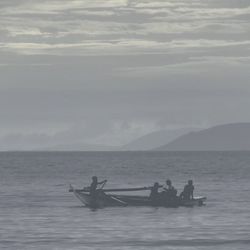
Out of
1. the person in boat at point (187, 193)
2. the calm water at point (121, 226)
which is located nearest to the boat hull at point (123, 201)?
the person in boat at point (187, 193)

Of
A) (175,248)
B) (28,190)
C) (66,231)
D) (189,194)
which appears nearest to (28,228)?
(66,231)

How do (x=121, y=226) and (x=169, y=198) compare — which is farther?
(x=169, y=198)

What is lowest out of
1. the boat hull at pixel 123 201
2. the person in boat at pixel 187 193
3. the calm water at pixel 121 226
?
the calm water at pixel 121 226

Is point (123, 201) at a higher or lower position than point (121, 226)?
higher

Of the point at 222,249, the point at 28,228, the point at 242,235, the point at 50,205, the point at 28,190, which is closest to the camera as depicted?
the point at 222,249

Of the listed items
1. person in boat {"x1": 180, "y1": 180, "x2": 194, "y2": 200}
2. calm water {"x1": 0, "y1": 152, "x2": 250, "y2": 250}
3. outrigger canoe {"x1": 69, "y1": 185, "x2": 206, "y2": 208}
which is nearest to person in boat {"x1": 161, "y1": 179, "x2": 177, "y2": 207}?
outrigger canoe {"x1": 69, "y1": 185, "x2": 206, "y2": 208}

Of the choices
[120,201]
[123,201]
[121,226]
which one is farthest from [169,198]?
[121,226]

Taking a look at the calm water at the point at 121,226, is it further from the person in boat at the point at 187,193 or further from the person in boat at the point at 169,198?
the person in boat at the point at 187,193

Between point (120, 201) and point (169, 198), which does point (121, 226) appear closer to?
point (169, 198)

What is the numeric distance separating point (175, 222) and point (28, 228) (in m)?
10.1

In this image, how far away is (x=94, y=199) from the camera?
71.6 meters

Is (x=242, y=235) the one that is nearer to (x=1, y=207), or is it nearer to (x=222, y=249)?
(x=222, y=249)

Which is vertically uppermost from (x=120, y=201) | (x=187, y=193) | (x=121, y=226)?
(x=187, y=193)

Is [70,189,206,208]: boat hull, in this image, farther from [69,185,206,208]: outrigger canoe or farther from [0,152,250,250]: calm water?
[0,152,250,250]: calm water
